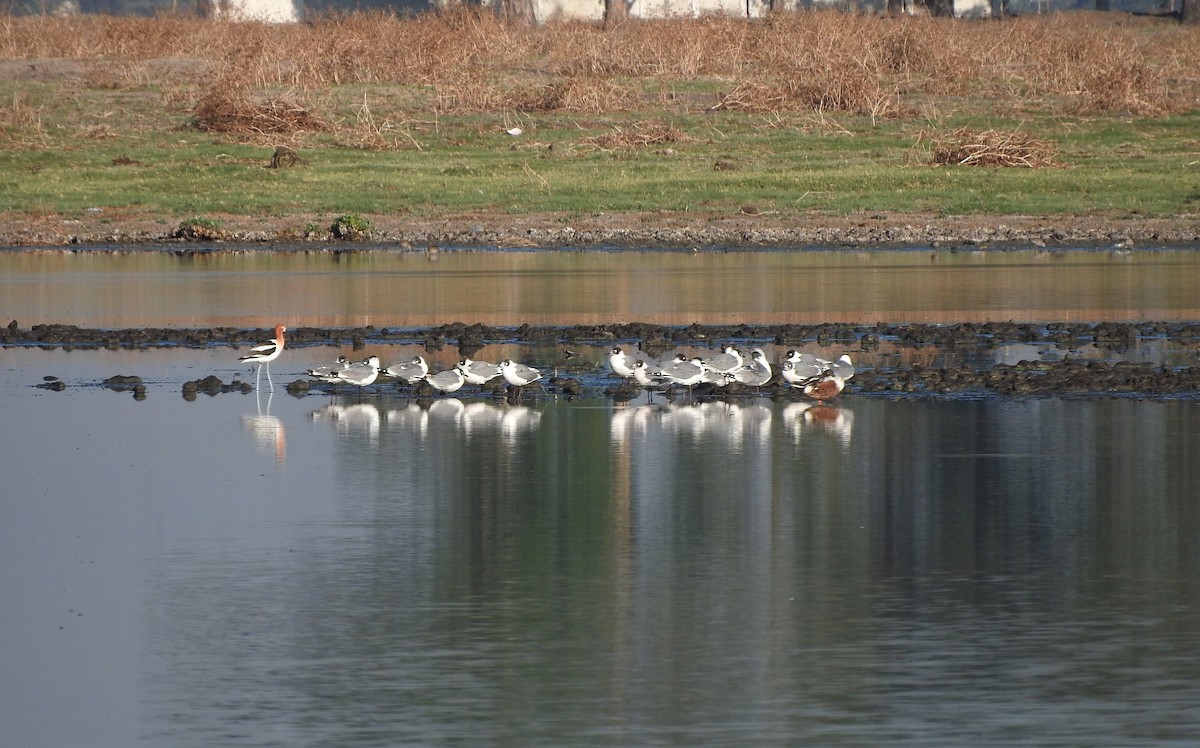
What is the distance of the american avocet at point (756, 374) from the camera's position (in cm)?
1633

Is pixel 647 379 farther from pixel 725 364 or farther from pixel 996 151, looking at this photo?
pixel 996 151

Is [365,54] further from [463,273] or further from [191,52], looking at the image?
[463,273]

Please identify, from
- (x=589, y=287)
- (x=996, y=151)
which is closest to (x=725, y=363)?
(x=589, y=287)

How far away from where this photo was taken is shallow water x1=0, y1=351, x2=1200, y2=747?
785cm

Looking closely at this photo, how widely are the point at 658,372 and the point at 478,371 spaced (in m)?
1.58

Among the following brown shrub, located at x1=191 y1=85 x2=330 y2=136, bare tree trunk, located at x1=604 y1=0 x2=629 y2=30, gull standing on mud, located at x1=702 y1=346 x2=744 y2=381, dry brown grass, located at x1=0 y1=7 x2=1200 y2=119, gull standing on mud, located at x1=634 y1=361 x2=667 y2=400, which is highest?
bare tree trunk, located at x1=604 y1=0 x2=629 y2=30

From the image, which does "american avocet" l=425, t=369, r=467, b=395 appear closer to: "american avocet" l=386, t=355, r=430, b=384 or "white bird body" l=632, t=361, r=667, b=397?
"american avocet" l=386, t=355, r=430, b=384

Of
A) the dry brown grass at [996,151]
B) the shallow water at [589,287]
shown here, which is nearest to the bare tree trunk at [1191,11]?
the dry brown grass at [996,151]

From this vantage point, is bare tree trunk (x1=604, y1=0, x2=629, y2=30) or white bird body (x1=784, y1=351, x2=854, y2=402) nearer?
white bird body (x1=784, y1=351, x2=854, y2=402)

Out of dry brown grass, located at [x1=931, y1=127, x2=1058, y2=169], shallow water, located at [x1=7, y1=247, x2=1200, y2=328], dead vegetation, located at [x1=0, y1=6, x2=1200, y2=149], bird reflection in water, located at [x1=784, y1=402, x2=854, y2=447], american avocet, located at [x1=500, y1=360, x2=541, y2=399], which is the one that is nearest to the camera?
bird reflection in water, located at [x1=784, y1=402, x2=854, y2=447]


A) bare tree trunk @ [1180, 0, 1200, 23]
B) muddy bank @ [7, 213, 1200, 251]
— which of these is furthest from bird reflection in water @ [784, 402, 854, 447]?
bare tree trunk @ [1180, 0, 1200, 23]

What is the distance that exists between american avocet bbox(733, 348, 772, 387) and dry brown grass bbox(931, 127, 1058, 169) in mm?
20837

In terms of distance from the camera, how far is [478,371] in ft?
54.6

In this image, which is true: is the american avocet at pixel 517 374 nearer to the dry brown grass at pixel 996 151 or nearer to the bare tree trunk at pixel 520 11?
the dry brown grass at pixel 996 151
